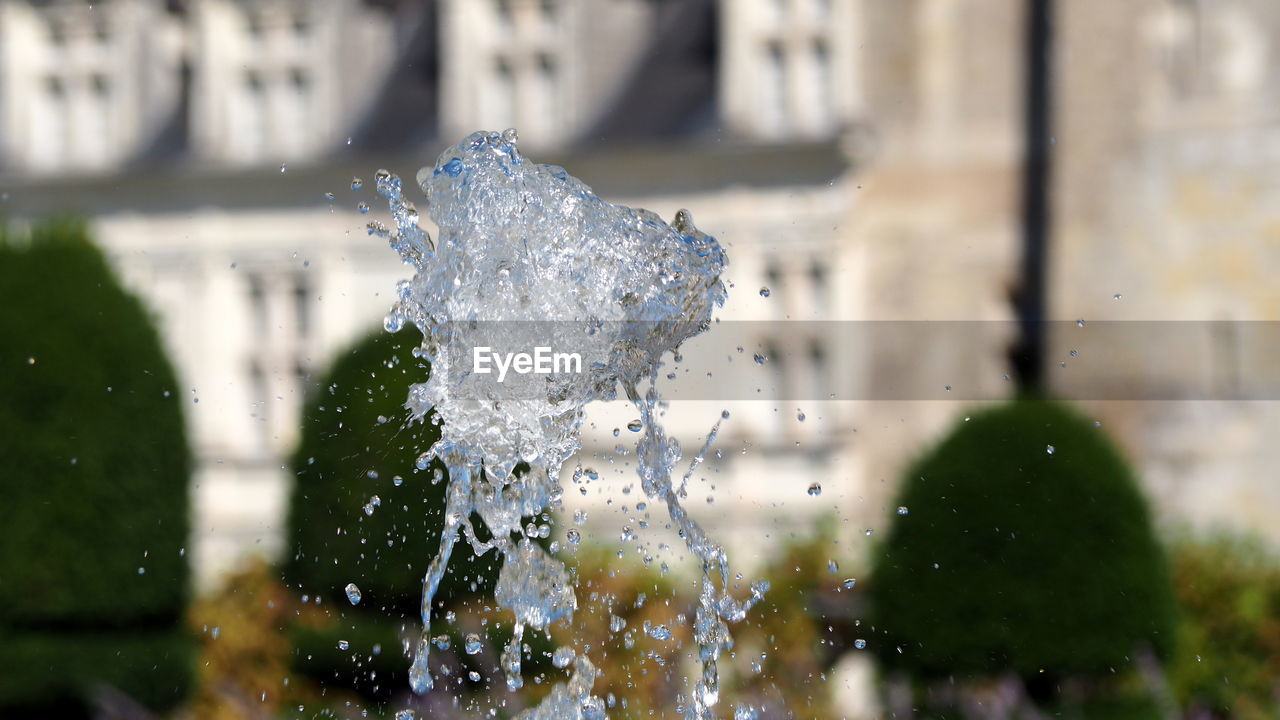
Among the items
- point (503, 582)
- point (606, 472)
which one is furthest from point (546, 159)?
point (503, 582)

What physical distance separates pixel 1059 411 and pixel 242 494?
7303mm

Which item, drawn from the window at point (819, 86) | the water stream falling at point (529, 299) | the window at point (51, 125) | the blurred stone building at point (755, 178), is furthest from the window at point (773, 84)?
the water stream falling at point (529, 299)

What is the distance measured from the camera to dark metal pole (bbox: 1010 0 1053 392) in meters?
11.9

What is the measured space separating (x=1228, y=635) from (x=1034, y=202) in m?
3.84

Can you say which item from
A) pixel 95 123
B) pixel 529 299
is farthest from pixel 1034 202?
pixel 529 299

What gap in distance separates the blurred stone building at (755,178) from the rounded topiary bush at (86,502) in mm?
2011

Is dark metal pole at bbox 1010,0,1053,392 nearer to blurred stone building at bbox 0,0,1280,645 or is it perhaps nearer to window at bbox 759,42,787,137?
blurred stone building at bbox 0,0,1280,645

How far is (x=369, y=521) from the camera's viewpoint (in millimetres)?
7738

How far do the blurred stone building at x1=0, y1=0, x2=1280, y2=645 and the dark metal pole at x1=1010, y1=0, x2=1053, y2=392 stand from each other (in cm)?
9

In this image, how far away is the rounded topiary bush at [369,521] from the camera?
7.44 meters

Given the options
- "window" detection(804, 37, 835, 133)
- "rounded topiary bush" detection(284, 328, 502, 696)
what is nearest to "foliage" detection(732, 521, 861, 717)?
"rounded topiary bush" detection(284, 328, 502, 696)

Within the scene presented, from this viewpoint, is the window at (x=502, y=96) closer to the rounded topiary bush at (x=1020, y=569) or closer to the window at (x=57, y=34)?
the window at (x=57, y=34)

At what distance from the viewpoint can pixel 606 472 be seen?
11.1m

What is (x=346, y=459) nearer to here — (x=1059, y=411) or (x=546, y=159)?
(x=1059, y=411)
